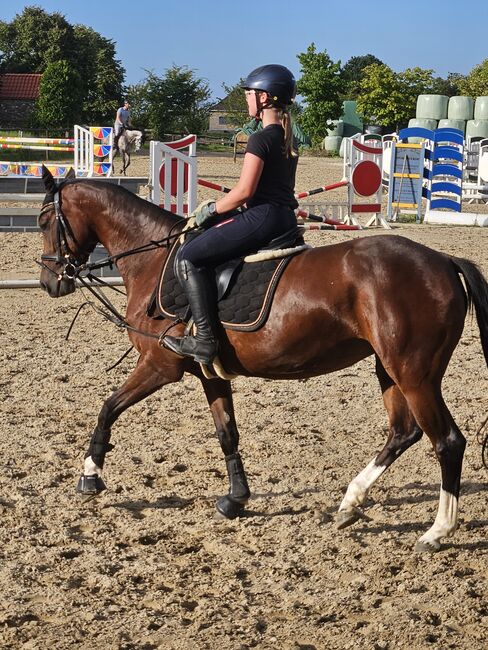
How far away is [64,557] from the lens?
4.35 metres

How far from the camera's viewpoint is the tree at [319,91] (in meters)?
54.0

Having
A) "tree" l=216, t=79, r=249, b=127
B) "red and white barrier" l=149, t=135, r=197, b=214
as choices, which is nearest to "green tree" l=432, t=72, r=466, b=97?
"tree" l=216, t=79, r=249, b=127

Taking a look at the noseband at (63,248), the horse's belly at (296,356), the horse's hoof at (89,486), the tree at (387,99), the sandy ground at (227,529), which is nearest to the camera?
the sandy ground at (227,529)

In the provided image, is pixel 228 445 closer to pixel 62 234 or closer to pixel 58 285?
pixel 58 285

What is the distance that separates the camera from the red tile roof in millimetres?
67062

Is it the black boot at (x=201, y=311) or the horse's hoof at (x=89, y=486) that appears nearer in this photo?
the black boot at (x=201, y=311)

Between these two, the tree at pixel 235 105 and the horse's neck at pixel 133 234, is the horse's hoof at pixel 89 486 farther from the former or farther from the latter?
the tree at pixel 235 105

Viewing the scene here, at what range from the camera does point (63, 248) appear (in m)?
5.43

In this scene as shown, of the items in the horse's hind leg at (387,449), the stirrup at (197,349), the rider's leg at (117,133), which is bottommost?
the horse's hind leg at (387,449)

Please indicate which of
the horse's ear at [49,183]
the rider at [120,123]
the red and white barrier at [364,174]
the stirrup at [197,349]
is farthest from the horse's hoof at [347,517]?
the rider at [120,123]

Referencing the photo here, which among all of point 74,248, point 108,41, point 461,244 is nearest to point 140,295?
point 74,248

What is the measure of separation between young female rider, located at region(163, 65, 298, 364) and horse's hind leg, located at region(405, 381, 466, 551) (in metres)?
1.10

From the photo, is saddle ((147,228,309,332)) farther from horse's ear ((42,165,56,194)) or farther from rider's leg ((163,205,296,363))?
horse's ear ((42,165,56,194))

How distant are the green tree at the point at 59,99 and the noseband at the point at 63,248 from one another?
157 ft
